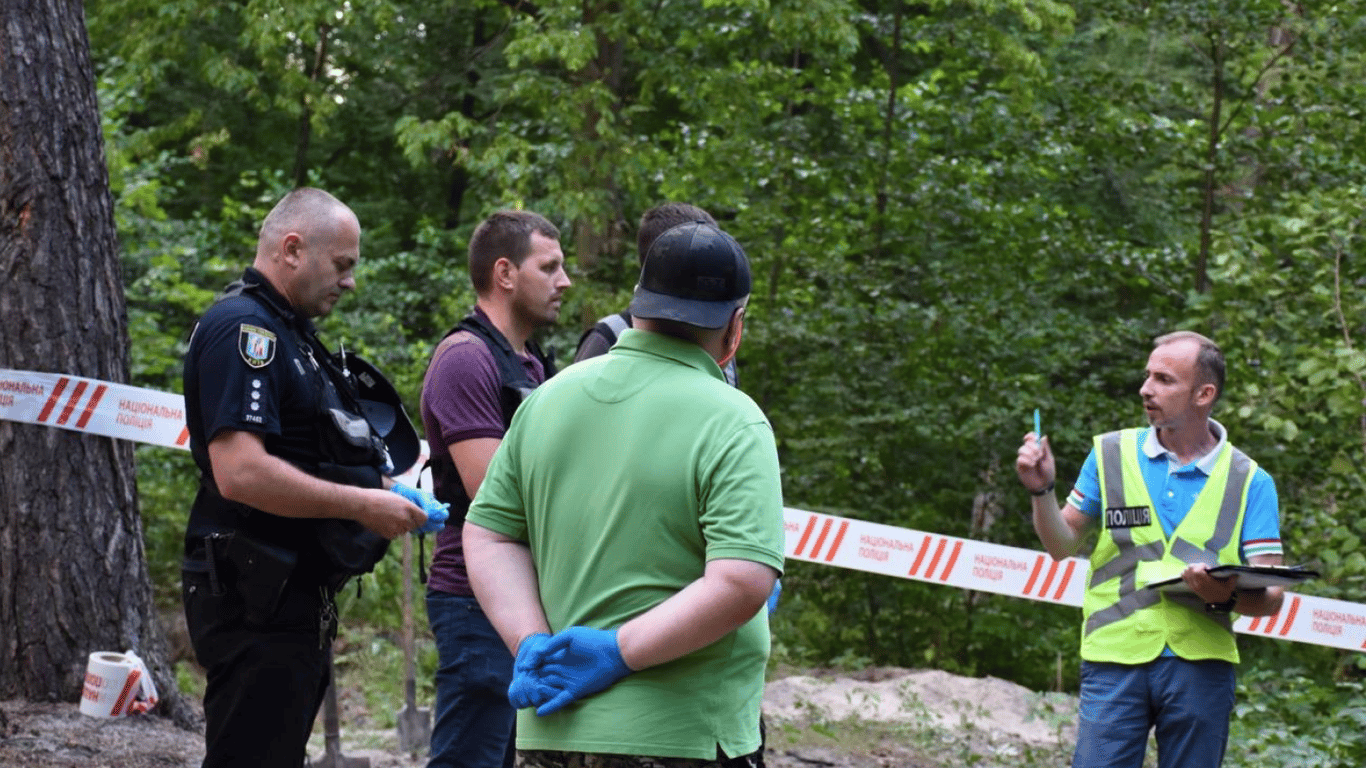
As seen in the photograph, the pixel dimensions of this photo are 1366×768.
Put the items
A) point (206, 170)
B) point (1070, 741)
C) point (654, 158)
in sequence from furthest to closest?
point (206, 170) < point (654, 158) < point (1070, 741)

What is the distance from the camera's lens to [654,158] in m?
12.6

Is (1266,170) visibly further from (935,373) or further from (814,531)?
(814,531)

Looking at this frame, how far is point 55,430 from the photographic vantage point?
571 centimetres

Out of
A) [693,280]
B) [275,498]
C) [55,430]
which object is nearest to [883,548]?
[55,430]

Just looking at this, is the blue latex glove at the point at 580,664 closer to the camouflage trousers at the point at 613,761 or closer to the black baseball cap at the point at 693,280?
the camouflage trousers at the point at 613,761

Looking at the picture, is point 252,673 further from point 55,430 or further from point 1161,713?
point 55,430

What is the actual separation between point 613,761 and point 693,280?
0.82 meters

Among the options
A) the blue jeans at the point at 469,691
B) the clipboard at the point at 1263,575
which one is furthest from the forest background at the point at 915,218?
the blue jeans at the point at 469,691

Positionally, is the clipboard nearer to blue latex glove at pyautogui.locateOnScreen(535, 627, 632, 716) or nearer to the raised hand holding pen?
the raised hand holding pen

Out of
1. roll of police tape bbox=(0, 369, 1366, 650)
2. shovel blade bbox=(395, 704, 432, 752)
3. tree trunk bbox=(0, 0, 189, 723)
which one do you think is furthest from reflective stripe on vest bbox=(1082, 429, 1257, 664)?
tree trunk bbox=(0, 0, 189, 723)

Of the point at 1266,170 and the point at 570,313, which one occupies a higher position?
the point at 1266,170

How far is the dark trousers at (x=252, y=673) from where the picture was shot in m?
3.42

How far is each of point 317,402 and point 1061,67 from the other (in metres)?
11.1

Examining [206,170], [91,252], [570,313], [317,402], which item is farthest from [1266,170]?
[206,170]
